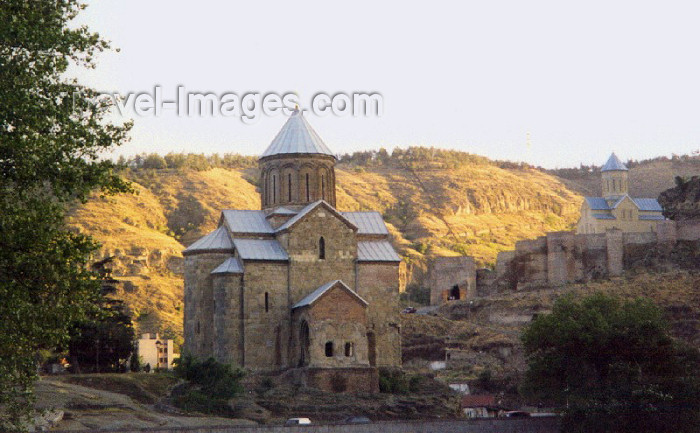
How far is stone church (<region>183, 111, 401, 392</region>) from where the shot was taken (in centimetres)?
4166

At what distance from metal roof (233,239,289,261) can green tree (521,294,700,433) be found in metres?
10.1

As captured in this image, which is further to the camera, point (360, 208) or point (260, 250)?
point (360, 208)

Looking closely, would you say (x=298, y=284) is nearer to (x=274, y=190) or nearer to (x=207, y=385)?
(x=274, y=190)

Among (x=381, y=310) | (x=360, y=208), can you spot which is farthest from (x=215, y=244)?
(x=360, y=208)

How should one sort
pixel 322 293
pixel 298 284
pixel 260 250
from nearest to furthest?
pixel 322 293 < pixel 298 284 < pixel 260 250

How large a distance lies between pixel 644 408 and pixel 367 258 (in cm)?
1317

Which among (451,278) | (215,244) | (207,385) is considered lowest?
(207,385)

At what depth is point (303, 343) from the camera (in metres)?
42.2

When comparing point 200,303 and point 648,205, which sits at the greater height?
point 648,205

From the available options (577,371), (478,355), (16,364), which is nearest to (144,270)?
(478,355)

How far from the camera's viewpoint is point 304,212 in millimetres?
43906

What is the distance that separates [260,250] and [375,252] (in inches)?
184

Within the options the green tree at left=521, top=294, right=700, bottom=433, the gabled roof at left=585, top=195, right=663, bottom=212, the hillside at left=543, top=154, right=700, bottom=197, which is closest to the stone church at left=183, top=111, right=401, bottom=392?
the green tree at left=521, top=294, right=700, bottom=433

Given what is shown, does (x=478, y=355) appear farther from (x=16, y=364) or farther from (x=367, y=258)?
(x=16, y=364)
